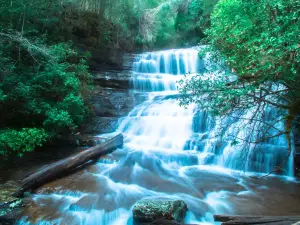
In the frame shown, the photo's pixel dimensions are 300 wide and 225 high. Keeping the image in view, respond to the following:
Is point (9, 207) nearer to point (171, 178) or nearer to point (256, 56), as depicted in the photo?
point (171, 178)

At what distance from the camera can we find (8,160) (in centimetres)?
704

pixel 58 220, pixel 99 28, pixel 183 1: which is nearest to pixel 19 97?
pixel 58 220

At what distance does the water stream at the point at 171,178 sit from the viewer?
5.04 meters

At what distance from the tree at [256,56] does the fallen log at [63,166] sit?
3.57 meters

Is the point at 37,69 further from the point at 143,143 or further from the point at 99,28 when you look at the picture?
the point at 99,28

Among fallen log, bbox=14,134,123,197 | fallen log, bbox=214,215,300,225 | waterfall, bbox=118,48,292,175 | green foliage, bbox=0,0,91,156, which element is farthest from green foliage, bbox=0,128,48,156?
fallen log, bbox=214,215,300,225

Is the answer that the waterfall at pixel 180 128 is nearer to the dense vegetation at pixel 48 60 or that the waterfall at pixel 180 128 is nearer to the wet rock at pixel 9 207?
the dense vegetation at pixel 48 60

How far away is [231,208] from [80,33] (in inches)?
439

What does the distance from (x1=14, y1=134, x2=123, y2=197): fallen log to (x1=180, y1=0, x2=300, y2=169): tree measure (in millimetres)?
3567

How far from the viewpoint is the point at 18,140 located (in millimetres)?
6664

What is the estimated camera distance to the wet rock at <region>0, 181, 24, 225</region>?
178 inches

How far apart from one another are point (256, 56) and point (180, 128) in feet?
17.4

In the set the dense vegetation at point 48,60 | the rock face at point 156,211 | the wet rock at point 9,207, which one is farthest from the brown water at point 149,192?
the dense vegetation at point 48,60

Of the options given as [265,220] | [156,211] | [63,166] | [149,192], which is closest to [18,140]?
[63,166]
